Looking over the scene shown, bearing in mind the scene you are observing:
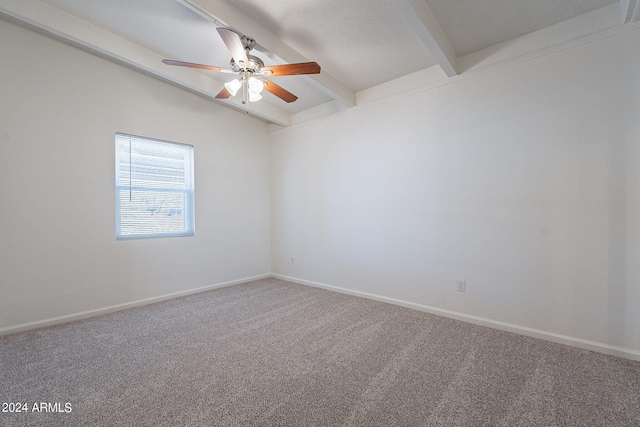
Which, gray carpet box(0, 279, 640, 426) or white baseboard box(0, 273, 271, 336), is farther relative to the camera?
white baseboard box(0, 273, 271, 336)

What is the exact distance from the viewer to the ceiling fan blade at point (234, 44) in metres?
1.96

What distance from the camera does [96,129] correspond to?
9.97 ft

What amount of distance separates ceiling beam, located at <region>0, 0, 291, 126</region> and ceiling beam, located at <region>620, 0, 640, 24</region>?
159 inches

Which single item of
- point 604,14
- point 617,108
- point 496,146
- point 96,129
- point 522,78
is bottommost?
point 496,146

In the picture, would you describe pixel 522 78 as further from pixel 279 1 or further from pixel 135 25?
pixel 135 25

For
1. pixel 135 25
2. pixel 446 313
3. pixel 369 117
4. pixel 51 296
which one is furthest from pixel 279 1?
pixel 51 296

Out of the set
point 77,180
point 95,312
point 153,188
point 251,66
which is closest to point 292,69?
point 251,66

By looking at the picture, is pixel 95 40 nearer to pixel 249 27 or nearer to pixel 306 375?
pixel 249 27

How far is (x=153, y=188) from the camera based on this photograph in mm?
3559

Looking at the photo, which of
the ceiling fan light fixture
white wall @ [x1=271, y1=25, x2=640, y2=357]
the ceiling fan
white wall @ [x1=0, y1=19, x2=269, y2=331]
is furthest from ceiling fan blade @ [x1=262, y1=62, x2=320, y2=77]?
white wall @ [x1=0, y1=19, x2=269, y2=331]

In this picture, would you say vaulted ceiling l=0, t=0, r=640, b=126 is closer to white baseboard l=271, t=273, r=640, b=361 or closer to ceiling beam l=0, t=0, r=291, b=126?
ceiling beam l=0, t=0, r=291, b=126

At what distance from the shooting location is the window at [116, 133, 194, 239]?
3291mm

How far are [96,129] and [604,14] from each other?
16.4ft

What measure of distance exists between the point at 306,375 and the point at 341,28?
2966 mm
